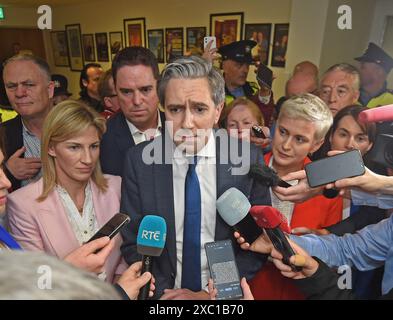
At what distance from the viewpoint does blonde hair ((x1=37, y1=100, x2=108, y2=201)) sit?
43.0 inches

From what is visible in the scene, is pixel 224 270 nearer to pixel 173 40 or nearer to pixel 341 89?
pixel 341 89

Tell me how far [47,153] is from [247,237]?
79 cm

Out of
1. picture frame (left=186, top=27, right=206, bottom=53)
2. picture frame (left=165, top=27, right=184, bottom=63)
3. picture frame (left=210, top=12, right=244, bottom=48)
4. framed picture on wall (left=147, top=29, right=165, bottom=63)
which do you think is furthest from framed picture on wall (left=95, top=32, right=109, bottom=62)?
picture frame (left=210, top=12, right=244, bottom=48)

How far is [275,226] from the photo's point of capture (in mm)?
866

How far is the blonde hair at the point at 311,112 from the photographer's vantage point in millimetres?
1186

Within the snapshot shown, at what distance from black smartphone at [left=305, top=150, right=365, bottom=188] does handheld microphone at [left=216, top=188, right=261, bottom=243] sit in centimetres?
22

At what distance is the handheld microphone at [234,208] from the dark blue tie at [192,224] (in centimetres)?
9

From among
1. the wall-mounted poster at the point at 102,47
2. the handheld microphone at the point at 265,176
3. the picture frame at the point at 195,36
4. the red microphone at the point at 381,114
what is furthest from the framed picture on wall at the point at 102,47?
the red microphone at the point at 381,114

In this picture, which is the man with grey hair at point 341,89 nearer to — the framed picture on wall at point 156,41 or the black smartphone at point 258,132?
the black smartphone at point 258,132

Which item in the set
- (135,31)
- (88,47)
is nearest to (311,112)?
(135,31)

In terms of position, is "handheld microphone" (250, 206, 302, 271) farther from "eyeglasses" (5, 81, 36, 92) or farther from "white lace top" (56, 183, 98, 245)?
"eyeglasses" (5, 81, 36, 92)
